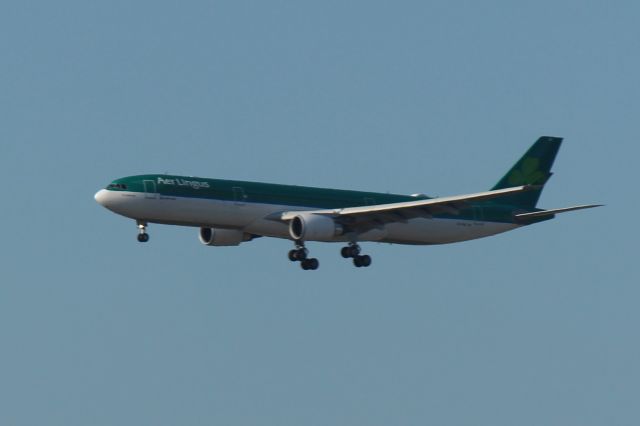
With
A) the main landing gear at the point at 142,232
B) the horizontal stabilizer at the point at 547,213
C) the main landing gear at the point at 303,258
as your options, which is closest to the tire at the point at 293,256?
the main landing gear at the point at 303,258

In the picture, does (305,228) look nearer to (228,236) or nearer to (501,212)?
(228,236)

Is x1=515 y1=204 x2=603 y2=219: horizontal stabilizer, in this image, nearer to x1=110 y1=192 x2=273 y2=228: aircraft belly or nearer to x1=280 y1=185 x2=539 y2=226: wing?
x1=280 y1=185 x2=539 y2=226: wing

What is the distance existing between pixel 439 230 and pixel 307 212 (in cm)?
986

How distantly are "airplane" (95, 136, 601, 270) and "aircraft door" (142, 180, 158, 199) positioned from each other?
0.05 metres

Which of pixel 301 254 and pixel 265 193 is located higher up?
pixel 265 193

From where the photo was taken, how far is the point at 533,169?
93938mm

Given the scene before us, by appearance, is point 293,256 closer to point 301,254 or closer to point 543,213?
point 301,254

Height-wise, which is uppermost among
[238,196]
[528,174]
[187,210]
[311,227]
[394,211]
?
[528,174]

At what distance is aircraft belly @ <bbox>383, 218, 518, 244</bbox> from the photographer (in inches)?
3440

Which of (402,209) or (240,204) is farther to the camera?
(402,209)

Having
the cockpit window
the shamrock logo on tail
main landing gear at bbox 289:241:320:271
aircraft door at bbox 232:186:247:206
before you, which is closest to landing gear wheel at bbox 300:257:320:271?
main landing gear at bbox 289:241:320:271

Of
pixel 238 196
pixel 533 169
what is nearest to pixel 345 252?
pixel 238 196

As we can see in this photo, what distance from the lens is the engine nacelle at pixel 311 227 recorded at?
81688 millimetres

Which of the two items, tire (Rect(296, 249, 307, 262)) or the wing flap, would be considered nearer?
the wing flap
